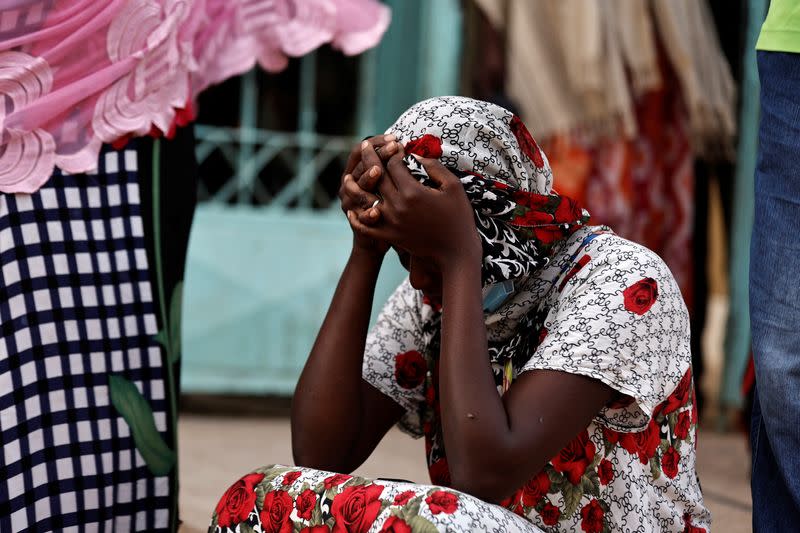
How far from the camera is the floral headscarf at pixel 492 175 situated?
1894 mm

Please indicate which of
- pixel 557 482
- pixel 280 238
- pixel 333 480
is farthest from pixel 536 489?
pixel 280 238

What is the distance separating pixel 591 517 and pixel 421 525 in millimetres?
437

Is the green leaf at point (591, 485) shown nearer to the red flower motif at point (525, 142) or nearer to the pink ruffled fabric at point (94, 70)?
the red flower motif at point (525, 142)

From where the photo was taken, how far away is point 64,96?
7.16 ft

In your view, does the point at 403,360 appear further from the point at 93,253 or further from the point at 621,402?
the point at 93,253

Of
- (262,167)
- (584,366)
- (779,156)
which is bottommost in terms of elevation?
(262,167)

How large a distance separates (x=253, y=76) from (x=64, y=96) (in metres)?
2.90

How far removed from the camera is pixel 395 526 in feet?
5.31

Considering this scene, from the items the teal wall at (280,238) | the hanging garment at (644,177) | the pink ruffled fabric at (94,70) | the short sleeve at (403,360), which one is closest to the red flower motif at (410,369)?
the short sleeve at (403,360)

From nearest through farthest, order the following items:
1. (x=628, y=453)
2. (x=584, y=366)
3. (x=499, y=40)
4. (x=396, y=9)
→ 1. (x=584, y=366)
2. (x=628, y=453)
3. (x=499, y=40)
4. (x=396, y=9)

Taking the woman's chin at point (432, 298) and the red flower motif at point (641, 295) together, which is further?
the woman's chin at point (432, 298)

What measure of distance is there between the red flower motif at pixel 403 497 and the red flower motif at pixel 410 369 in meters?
0.54

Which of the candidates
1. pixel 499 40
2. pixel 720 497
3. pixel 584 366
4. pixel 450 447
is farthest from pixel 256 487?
pixel 499 40

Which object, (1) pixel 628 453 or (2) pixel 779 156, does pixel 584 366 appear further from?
(2) pixel 779 156
